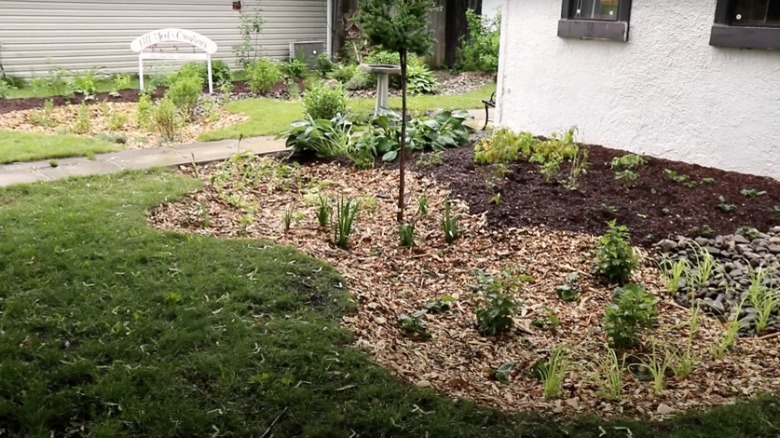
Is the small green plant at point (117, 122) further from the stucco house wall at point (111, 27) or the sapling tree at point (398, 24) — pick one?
the stucco house wall at point (111, 27)

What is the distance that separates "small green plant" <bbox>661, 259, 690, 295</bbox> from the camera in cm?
456

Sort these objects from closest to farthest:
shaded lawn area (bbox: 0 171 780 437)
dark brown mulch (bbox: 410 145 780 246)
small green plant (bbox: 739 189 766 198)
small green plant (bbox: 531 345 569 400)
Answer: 1. shaded lawn area (bbox: 0 171 780 437)
2. small green plant (bbox: 531 345 569 400)
3. dark brown mulch (bbox: 410 145 780 246)
4. small green plant (bbox: 739 189 766 198)

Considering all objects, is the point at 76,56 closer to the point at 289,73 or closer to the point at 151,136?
the point at 289,73

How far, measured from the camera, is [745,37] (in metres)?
6.23

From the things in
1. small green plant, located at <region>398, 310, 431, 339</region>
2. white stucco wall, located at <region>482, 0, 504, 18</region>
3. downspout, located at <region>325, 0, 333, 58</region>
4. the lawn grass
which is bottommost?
small green plant, located at <region>398, 310, 431, 339</region>

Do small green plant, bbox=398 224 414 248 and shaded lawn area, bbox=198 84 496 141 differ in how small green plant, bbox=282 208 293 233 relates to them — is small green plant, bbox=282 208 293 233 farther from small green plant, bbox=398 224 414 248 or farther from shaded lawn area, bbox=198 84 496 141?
shaded lawn area, bbox=198 84 496 141

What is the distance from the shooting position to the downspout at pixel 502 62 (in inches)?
333

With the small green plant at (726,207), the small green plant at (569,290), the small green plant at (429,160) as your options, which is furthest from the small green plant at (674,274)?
the small green plant at (429,160)

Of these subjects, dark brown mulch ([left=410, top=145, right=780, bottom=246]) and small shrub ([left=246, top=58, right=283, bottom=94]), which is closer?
dark brown mulch ([left=410, top=145, right=780, bottom=246])

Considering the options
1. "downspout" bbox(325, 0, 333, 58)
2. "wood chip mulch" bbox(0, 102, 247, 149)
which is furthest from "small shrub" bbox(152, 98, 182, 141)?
"downspout" bbox(325, 0, 333, 58)

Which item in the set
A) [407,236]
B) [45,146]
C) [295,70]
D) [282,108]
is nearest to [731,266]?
[407,236]

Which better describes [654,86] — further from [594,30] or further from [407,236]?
[407,236]

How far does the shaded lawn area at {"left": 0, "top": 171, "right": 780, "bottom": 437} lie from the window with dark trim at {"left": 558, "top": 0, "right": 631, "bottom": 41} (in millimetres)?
4225

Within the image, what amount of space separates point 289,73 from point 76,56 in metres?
3.80
